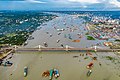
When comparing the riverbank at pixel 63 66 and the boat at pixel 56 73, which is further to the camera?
the riverbank at pixel 63 66

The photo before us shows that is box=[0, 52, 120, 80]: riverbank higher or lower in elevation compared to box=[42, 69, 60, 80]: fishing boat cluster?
lower

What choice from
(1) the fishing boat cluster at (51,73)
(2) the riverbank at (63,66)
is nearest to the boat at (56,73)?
(1) the fishing boat cluster at (51,73)

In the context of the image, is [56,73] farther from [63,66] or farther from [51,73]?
[63,66]

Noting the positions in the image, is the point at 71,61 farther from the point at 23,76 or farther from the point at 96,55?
the point at 23,76

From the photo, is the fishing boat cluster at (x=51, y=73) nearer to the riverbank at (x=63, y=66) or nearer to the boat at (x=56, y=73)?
the boat at (x=56, y=73)

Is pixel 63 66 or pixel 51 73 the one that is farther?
pixel 63 66

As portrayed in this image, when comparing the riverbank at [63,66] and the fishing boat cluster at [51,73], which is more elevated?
the fishing boat cluster at [51,73]

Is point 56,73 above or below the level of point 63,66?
above

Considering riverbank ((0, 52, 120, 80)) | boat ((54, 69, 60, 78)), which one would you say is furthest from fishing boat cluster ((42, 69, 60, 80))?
riverbank ((0, 52, 120, 80))

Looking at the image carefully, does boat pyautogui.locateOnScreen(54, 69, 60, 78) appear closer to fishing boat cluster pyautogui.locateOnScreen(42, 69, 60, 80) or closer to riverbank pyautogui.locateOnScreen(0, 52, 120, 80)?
fishing boat cluster pyautogui.locateOnScreen(42, 69, 60, 80)

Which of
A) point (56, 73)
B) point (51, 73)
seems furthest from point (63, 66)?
point (51, 73)

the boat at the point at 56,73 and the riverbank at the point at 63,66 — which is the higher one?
the boat at the point at 56,73
